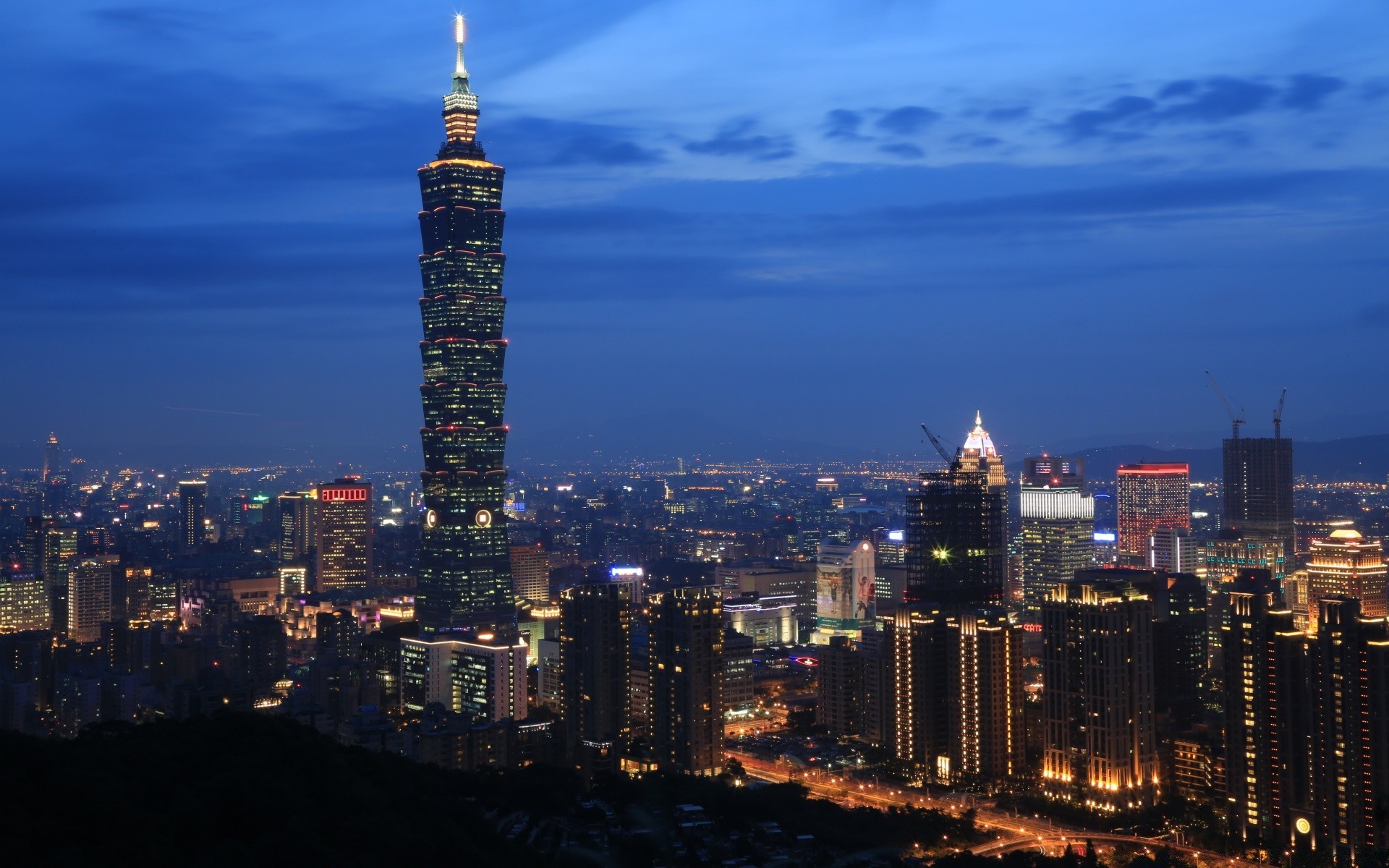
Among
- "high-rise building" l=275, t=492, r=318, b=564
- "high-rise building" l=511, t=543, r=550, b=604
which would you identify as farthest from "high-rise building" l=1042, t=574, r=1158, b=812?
"high-rise building" l=275, t=492, r=318, b=564

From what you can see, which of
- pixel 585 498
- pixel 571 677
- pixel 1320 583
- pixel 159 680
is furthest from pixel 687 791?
pixel 585 498

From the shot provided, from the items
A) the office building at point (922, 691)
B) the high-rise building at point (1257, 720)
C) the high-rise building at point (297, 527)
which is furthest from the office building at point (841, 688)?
the high-rise building at point (297, 527)

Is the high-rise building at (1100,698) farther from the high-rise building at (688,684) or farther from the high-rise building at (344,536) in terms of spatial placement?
the high-rise building at (344,536)

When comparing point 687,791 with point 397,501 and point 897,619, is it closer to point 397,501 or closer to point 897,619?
point 897,619

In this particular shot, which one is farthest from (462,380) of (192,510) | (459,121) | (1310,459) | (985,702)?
(1310,459)

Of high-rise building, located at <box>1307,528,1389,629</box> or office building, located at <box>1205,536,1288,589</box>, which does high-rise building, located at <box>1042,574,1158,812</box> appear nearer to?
high-rise building, located at <box>1307,528,1389,629</box>

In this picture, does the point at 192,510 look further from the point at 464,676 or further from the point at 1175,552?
the point at 1175,552
